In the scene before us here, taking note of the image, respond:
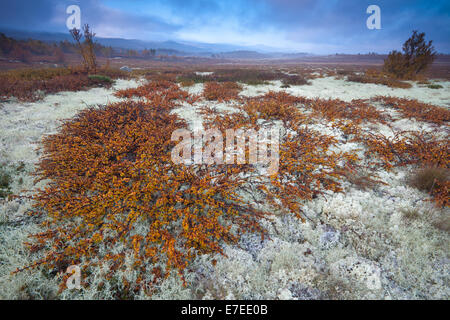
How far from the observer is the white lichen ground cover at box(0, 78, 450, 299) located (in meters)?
2.07

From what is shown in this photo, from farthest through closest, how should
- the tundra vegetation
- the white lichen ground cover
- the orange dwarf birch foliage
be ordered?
the orange dwarf birch foliage, the tundra vegetation, the white lichen ground cover

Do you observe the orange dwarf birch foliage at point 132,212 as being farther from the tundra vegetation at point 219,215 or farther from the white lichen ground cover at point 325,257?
the white lichen ground cover at point 325,257

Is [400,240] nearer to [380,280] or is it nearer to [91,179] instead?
[380,280]

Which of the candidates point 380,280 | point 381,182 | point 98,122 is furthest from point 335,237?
point 98,122

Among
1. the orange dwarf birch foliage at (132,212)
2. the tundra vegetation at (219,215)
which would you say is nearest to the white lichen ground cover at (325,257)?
the tundra vegetation at (219,215)

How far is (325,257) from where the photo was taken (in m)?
2.49

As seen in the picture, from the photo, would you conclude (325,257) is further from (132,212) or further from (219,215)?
(132,212)

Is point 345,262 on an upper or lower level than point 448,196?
lower

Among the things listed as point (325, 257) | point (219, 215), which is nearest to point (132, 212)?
point (219, 215)

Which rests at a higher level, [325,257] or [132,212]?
[132,212]

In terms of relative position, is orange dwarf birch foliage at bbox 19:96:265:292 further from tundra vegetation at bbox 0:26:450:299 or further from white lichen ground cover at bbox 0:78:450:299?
white lichen ground cover at bbox 0:78:450:299

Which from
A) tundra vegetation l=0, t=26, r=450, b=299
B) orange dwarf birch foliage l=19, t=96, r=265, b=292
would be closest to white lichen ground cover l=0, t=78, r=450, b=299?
tundra vegetation l=0, t=26, r=450, b=299

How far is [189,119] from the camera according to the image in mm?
6793
